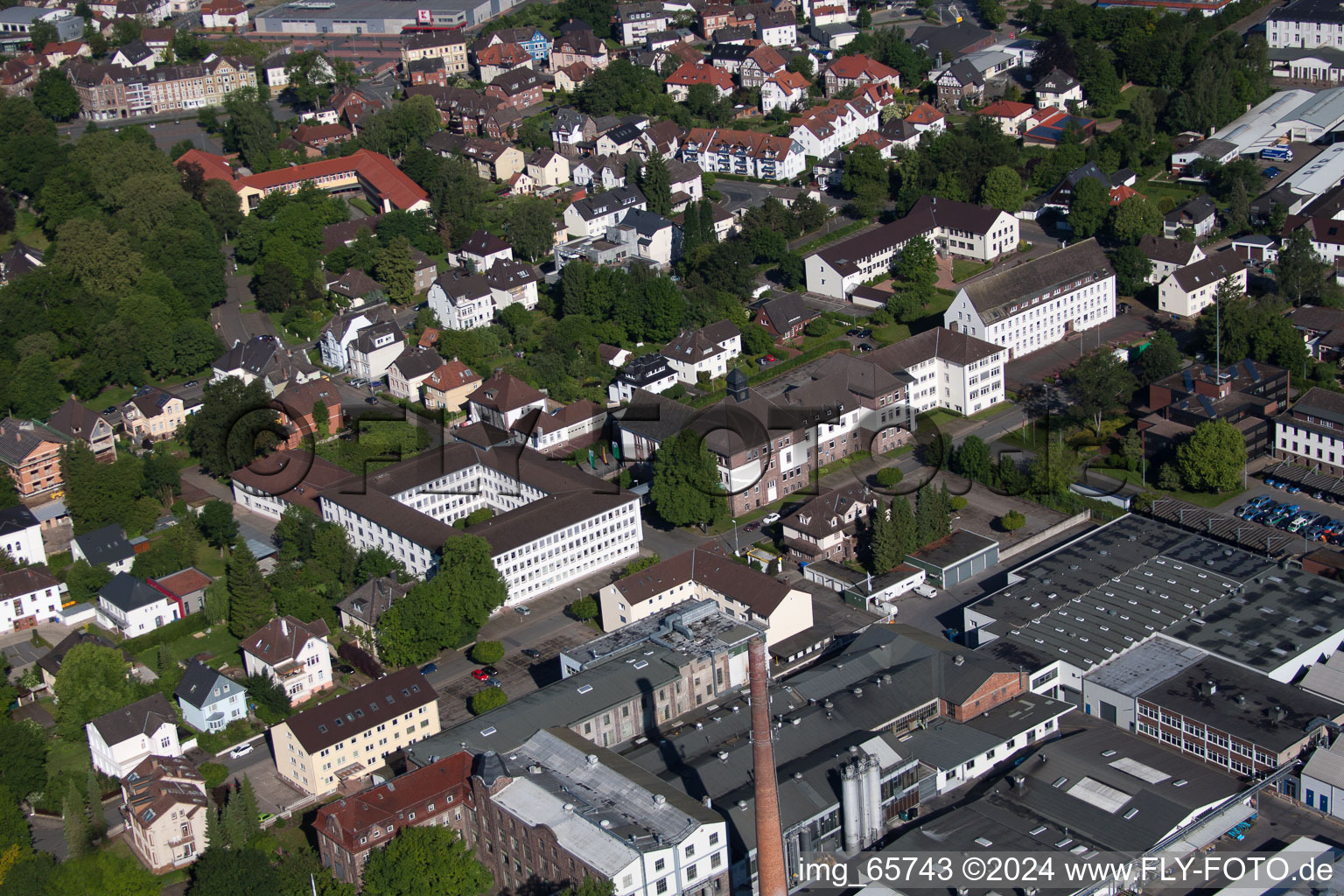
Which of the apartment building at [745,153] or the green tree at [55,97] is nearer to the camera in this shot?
the apartment building at [745,153]

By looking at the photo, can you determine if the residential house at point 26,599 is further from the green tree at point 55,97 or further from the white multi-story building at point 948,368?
the green tree at point 55,97

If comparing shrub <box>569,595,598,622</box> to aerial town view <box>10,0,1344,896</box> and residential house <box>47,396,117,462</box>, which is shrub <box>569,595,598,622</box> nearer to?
aerial town view <box>10,0,1344,896</box>

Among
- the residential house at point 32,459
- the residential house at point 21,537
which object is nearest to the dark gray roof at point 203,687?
the residential house at point 21,537

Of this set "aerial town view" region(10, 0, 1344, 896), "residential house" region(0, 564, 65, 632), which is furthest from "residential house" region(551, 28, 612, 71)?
"residential house" region(0, 564, 65, 632)

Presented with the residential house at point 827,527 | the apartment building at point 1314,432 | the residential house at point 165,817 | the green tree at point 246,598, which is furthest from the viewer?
the apartment building at point 1314,432

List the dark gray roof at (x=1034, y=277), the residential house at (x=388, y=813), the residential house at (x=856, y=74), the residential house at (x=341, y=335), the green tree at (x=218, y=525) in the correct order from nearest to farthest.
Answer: the residential house at (x=388, y=813)
the green tree at (x=218, y=525)
the dark gray roof at (x=1034, y=277)
the residential house at (x=341, y=335)
the residential house at (x=856, y=74)

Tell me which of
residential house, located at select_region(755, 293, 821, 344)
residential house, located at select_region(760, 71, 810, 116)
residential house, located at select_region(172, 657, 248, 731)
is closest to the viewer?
residential house, located at select_region(172, 657, 248, 731)
